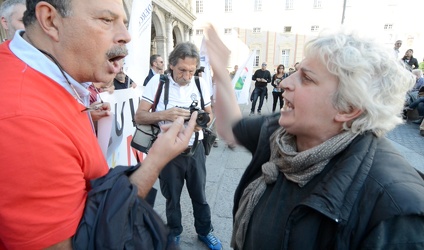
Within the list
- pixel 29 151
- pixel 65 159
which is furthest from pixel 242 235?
pixel 29 151

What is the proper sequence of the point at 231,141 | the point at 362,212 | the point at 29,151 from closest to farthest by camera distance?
the point at 29,151 < the point at 362,212 < the point at 231,141

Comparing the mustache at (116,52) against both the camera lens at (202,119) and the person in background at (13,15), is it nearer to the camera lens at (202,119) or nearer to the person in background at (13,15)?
the camera lens at (202,119)

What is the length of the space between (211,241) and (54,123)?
2.04m

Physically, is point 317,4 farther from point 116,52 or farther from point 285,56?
point 116,52

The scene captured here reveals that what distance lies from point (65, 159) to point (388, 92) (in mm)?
1296

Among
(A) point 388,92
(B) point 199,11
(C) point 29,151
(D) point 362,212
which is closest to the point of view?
(C) point 29,151

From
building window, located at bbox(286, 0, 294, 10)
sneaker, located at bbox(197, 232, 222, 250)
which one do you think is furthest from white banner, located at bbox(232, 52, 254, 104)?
building window, located at bbox(286, 0, 294, 10)

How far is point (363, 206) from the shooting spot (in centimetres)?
90

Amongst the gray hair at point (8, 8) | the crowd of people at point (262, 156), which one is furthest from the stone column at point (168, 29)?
the crowd of people at point (262, 156)

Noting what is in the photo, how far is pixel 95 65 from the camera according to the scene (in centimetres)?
105

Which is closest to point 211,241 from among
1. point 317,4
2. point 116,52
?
point 116,52

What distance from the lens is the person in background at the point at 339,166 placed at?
87cm

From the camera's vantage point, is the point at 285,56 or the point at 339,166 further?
the point at 285,56

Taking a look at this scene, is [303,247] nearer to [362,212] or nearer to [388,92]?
[362,212]
